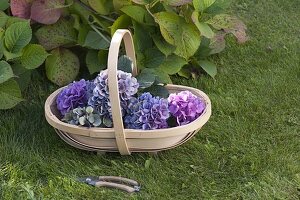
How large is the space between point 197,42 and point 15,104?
2.44 feet

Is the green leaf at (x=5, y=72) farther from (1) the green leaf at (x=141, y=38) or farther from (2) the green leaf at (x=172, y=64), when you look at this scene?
(2) the green leaf at (x=172, y=64)

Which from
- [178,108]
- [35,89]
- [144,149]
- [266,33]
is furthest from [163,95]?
[266,33]

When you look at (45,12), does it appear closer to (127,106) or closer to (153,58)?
(153,58)

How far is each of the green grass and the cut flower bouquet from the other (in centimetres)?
13

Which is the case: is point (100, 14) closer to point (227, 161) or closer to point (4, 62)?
point (4, 62)

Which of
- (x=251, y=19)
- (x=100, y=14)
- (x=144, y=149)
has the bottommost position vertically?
(x=251, y=19)

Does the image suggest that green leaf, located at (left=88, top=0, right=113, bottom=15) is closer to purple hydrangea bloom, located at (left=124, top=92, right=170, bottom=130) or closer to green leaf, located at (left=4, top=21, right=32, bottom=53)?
green leaf, located at (left=4, top=21, right=32, bottom=53)

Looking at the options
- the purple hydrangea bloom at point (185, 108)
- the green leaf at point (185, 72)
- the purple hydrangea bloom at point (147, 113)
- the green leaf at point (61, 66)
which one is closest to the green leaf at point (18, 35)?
the green leaf at point (61, 66)

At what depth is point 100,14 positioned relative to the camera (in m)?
2.29

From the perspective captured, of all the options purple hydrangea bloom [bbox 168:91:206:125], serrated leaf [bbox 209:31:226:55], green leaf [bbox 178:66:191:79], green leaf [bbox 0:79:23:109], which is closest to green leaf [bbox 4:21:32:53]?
green leaf [bbox 0:79:23:109]

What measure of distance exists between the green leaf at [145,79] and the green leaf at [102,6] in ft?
1.22

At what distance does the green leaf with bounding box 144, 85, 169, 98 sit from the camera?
6.67 ft

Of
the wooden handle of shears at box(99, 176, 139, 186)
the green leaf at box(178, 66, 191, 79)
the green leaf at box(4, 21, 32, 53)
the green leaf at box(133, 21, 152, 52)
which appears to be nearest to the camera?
the wooden handle of shears at box(99, 176, 139, 186)

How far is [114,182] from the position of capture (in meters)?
1.85
